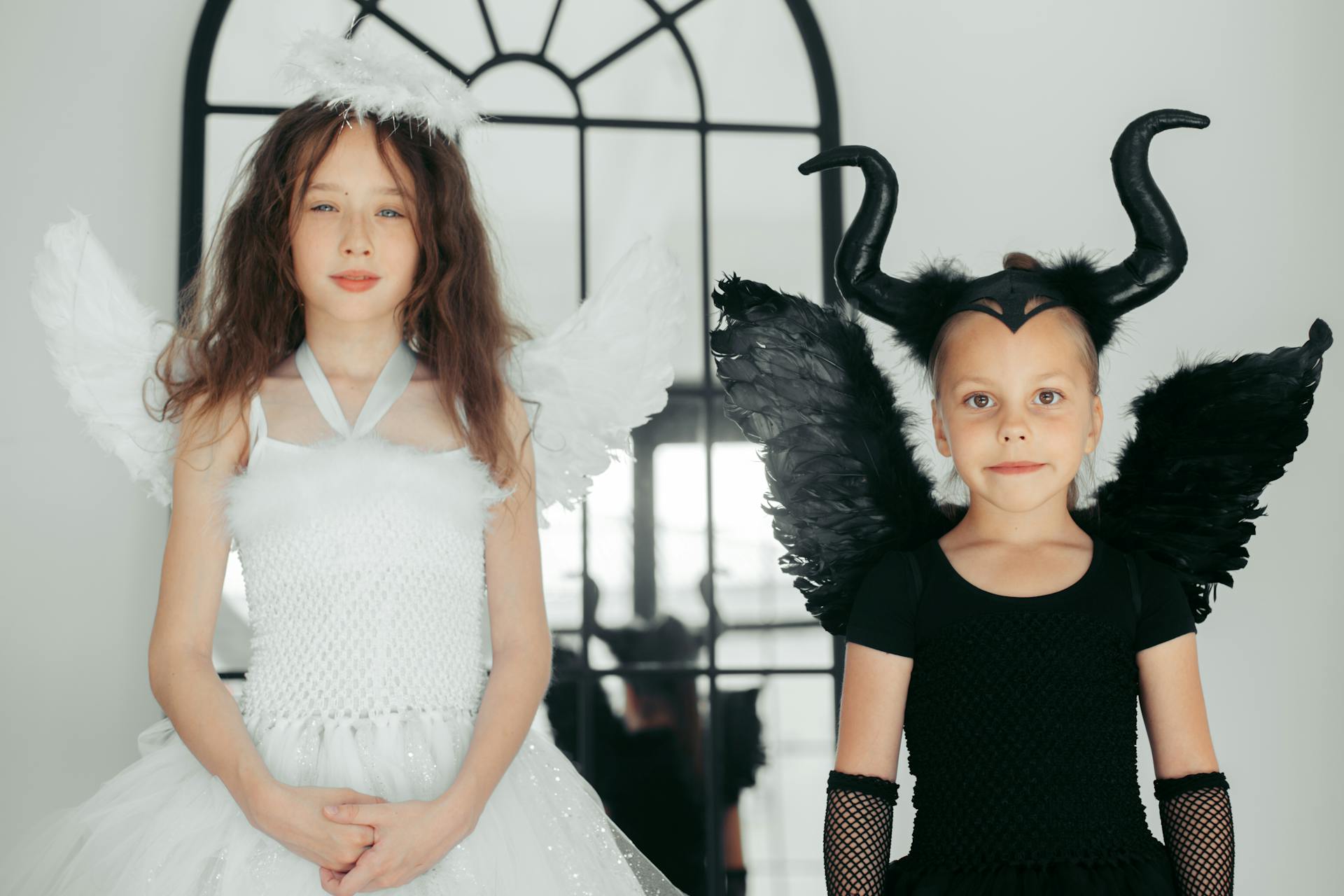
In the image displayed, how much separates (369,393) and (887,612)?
64 centimetres

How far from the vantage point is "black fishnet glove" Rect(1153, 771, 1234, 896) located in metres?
1.29

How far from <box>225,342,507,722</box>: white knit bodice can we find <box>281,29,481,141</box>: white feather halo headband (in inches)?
13.5

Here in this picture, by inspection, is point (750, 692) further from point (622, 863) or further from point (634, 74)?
point (634, 74)

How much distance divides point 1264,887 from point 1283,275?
112 centimetres

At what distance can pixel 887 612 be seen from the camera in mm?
1395

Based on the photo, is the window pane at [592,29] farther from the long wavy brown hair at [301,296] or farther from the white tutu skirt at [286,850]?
the white tutu skirt at [286,850]

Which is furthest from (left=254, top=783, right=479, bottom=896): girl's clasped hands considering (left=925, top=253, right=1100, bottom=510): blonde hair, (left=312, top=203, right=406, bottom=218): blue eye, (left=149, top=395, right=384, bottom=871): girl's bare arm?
(left=925, top=253, right=1100, bottom=510): blonde hair

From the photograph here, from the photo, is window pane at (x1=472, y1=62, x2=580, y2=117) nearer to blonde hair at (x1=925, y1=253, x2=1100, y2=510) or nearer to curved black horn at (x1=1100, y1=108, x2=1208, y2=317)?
blonde hair at (x1=925, y1=253, x2=1100, y2=510)

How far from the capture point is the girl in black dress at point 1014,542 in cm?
132

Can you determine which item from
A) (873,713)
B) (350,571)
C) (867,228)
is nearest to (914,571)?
(873,713)

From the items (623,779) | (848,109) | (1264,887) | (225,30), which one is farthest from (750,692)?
(225,30)

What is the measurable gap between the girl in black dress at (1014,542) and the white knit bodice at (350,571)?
15.2 inches

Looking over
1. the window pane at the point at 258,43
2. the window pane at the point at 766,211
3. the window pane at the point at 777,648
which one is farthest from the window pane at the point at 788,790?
the window pane at the point at 258,43

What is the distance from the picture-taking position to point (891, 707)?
1369 millimetres
